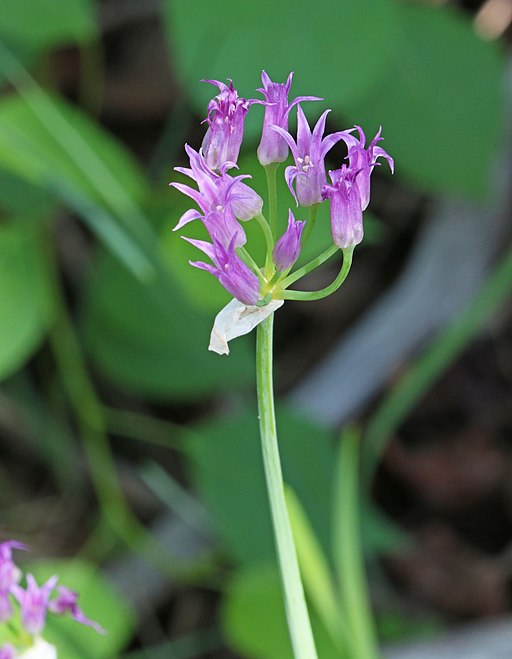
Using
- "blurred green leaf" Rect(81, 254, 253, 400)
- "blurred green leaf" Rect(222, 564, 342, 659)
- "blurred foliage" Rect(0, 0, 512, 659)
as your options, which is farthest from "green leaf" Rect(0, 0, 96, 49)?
"blurred green leaf" Rect(222, 564, 342, 659)

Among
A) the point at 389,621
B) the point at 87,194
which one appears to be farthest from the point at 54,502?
the point at 87,194

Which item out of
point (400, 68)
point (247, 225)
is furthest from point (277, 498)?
point (400, 68)

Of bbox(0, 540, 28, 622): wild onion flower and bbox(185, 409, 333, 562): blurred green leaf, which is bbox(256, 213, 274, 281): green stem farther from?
bbox(185, 409, 333, 562): blurred green leaf

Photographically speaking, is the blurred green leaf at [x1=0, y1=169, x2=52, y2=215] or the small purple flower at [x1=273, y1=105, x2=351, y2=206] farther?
the blurred green leaf at [x1=0, y1=169, x2=52, y2=215]

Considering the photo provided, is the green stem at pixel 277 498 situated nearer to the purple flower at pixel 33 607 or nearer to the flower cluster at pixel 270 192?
the flower cluster at pixel 270 192

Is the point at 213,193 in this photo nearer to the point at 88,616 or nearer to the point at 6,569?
the point at 6,569

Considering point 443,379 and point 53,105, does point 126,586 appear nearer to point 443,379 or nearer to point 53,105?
point 443,379

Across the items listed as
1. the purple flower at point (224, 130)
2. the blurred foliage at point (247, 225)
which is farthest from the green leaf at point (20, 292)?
the purple flower at point (224, 130)

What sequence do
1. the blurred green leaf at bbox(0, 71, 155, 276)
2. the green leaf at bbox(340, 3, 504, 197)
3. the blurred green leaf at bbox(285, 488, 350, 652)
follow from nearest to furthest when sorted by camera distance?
the blurred green leaf at bbox(285, 488, 350, 652)
the blurred green leaf at bbox(0, 71, 155, 276)
the green leaf at bbox(340, 3, 504, 197)
